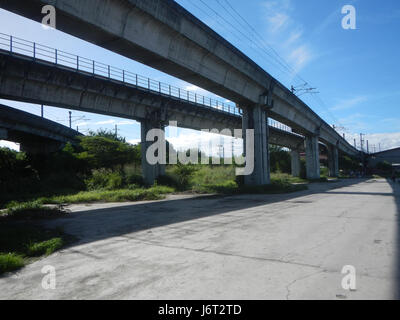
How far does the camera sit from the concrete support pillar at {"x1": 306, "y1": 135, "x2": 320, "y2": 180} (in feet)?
131

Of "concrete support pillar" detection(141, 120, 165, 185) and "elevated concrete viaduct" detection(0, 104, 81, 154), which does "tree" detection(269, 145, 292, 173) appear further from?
"elevated concrete viaduct" detection(0, 104, 81, 154)

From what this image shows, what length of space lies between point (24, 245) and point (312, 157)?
1558 inches

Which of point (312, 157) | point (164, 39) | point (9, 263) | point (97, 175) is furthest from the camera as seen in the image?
point (312, 157)

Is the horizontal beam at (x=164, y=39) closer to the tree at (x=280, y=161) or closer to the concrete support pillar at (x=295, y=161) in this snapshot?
the concrete support pillar at (x=295, y=161)

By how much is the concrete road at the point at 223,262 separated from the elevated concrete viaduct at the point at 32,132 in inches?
964

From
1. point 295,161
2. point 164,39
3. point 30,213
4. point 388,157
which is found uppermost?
point 164,39

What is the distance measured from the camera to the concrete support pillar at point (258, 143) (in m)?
21.6

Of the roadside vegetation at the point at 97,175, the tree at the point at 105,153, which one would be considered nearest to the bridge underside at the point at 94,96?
the roadside vegetation at the point at 97,175

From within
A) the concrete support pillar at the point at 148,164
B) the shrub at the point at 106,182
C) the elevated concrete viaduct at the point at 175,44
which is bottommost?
the shrub at the point at 106,182

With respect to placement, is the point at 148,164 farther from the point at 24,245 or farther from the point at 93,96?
the point at 24,245

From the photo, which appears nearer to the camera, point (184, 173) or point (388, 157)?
point (184, 173)

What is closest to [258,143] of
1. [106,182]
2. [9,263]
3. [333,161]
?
[106,182]

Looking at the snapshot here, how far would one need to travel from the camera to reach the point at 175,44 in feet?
44.9
